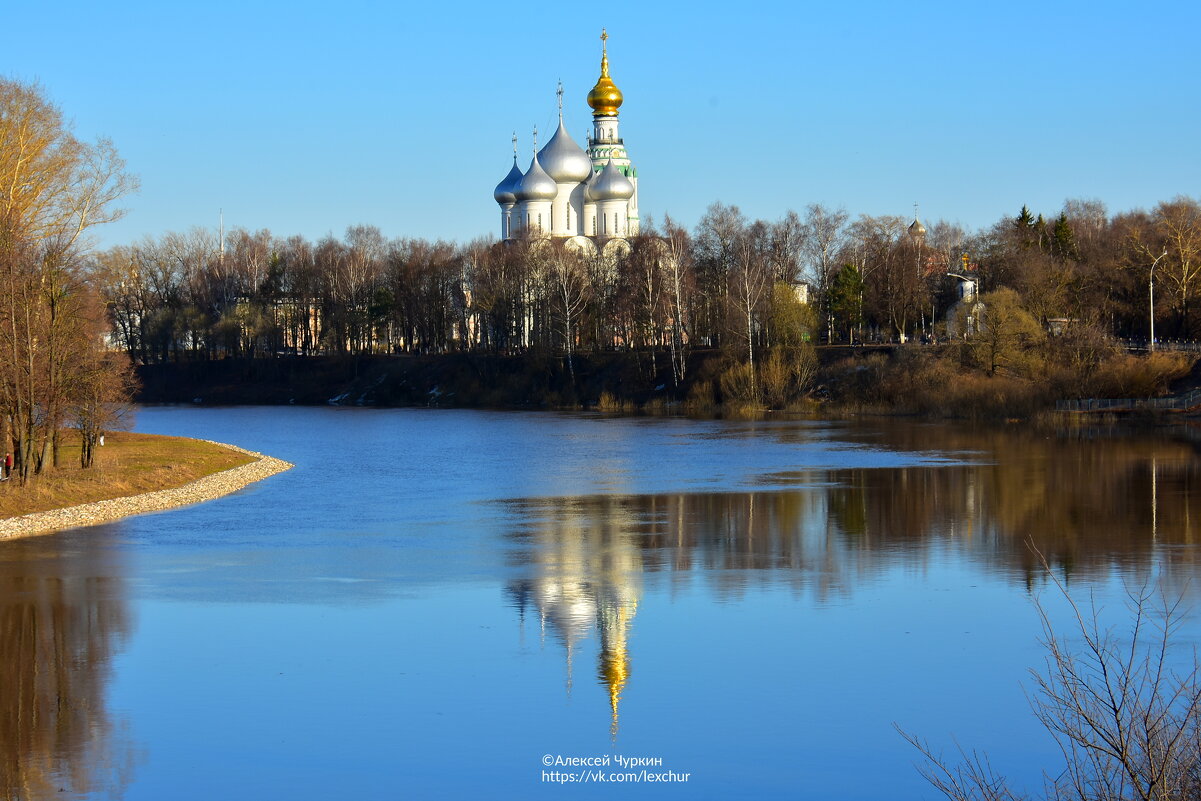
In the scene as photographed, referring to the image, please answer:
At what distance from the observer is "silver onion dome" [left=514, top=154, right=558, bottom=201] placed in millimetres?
69500

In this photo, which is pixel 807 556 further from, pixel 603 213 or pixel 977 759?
pixel 603 213

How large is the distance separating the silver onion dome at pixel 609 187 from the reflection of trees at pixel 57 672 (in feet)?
178

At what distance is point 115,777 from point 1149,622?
28.7 ft

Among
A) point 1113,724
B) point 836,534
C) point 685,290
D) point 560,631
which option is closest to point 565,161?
point 685,290

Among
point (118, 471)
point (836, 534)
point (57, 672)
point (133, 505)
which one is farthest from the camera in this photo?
point (118, 471)

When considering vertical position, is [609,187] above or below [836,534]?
above

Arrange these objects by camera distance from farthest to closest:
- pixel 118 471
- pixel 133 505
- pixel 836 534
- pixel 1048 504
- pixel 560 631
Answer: pixel 118 471 → pixel 133 505 → pixel 1048 504 → pixel 836 534 → pixel 560 631

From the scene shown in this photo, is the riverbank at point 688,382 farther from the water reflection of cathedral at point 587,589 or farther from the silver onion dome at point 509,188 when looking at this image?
the water reflection of cathedral at point 587,589

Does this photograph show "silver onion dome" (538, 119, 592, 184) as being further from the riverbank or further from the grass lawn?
the grass lawn

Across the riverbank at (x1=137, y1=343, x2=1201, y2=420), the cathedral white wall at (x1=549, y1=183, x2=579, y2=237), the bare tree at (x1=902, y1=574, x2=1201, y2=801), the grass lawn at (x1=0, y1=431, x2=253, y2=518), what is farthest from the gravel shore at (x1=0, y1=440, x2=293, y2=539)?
the cathedral white wall at (x1=549, y1=183, x2=579, y2=237)

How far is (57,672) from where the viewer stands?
10867 mm

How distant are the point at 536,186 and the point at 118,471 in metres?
48.0

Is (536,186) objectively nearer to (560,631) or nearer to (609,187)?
(609,187)

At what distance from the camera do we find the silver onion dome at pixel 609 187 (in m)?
68.9
